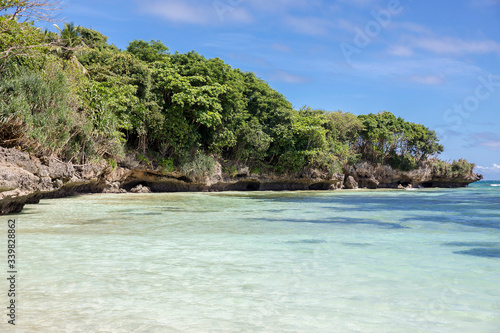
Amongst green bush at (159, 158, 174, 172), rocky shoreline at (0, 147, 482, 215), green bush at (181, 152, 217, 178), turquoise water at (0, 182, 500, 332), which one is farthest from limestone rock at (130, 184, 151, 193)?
turquoise water at (0, 182, 500, 332)

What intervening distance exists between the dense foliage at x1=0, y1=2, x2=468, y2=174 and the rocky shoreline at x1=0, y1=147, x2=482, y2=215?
2.53 ft

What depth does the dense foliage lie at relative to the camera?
12.0 m

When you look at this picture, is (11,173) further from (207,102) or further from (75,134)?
(207,102)

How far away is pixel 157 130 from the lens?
23016 mm

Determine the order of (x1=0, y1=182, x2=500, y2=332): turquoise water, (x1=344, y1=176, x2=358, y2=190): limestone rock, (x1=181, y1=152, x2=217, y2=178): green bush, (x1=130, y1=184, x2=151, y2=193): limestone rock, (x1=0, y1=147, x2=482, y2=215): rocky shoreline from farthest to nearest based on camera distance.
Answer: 1. (x1=344, y1=176, x2=358, y2=190): limestone rock
2. (x1=181, y1=152, x2=217, y2=178): green bush
3. (x1=130, y1=184, x2=151, y2=193): limestone rock
4. (x1=0, y1=147, x2=482, y2=215): rocky shoreline
5. (x1=0, y1=182, x2=500, y2=332): turquoise water

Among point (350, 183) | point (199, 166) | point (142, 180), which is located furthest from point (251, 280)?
point (350, 183)

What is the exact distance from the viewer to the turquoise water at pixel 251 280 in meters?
3.34

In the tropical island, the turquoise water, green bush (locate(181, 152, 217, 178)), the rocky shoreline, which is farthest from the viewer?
green bush (locate(181, 152, 217, 178))

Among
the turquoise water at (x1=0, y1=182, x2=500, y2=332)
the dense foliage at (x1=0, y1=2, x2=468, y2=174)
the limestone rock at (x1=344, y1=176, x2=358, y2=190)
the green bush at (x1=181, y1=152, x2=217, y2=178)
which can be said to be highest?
the dense foliage at (x1=0, y1=2, x2=468, y2=174)

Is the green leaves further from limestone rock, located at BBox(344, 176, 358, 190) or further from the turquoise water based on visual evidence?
the turquoise water

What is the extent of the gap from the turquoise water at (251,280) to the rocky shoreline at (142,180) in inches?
74.1

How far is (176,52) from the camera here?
26.6 meters

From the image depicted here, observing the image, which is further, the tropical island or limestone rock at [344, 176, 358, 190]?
limestone rock at [344, 176, 358, 190]

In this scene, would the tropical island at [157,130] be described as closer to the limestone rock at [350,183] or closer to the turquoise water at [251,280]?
the limestone rock at [350,183]
